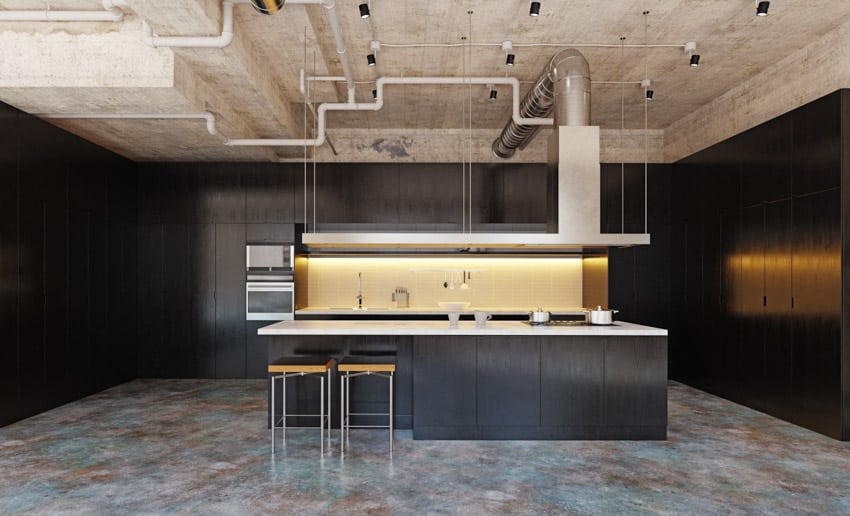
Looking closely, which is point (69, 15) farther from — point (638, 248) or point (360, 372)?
point (638, 248)

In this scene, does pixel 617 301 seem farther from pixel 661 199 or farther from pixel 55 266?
pixel 55 266

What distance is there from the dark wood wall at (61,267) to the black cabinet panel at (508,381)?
452 centimetres

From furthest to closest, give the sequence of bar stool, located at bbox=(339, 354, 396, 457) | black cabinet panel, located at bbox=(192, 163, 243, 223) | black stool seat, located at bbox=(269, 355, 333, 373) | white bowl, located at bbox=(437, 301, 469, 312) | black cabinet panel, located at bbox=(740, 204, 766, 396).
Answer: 1. black cabinet panel, located at bbox=(192, 163, 243, 223)
2. white bowl, located at bbox=(437, 301, 469, 312)
3. black cabinet panel, located at bbox=(740, 204, 766, 396)
4. bar stool, located at bbox=(339, 354, 396, 457)
5. black stool seat, located at bbox=(269, 355, 333, 373)

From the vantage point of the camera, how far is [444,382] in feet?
16.2

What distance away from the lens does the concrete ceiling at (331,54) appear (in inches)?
185

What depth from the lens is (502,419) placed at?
4902 millimetres

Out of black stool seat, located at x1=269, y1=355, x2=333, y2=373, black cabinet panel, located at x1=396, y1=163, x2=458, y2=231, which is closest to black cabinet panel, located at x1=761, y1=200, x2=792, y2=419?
black cabinet panel, located at x1=396, y1=163, x2=458, y2=231

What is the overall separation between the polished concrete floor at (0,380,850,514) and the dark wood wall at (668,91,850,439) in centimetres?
52

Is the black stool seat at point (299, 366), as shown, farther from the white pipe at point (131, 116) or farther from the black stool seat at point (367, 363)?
the white pipe at point (131, 116)

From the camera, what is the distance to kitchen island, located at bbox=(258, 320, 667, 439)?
16.1 ft

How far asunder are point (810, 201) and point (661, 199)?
2916 millimetres

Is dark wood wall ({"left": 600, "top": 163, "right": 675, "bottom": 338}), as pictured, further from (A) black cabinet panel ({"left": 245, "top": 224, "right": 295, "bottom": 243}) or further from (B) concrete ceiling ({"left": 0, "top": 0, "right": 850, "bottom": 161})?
(A) black cabinet panel ({"left": 245, "top": 224, "right": 295, "bottom": 243})

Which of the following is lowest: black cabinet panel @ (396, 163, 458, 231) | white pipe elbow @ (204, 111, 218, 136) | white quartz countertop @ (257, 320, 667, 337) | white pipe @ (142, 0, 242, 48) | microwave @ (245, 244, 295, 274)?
white quartz countertop @ (257, 320, 667, 337)

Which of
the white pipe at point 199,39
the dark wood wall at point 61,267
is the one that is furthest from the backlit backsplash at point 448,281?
the white pipe at point 199,39
